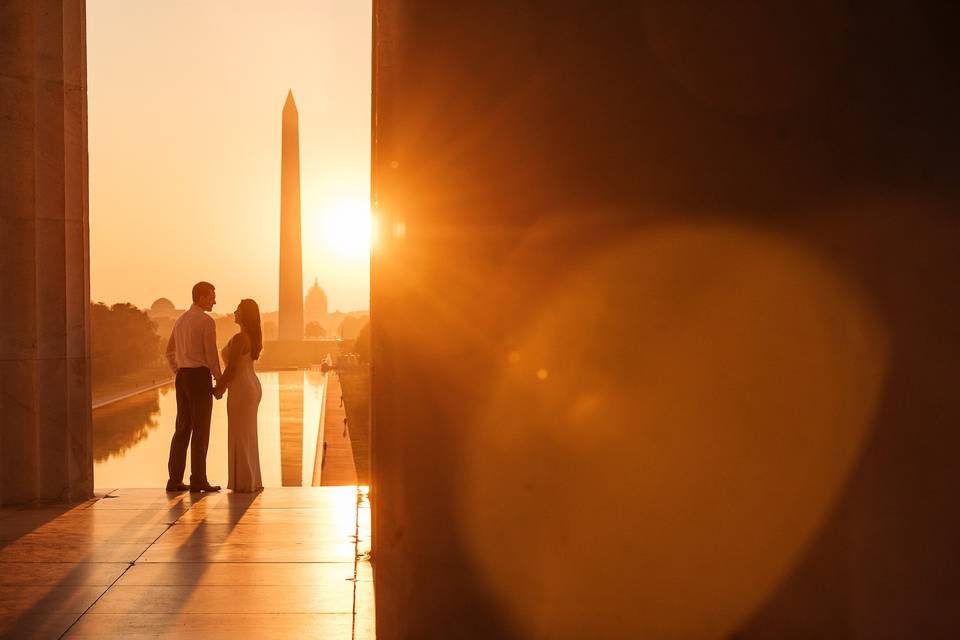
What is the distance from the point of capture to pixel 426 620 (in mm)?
4258

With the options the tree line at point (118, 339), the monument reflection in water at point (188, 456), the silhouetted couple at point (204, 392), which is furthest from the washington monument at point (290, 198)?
the silhouetted couple at point (204, 392)

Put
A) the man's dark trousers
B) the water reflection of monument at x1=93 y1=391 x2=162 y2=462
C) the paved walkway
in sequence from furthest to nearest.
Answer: the water reflection of monument at x1=93 y1=391 x2=162 y2=462
the paved walkway
the man's dark trousers

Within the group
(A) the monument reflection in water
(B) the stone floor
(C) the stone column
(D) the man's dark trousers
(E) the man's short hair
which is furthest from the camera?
(A) the monument reflection in water

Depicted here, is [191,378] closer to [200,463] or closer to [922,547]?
[200,463]

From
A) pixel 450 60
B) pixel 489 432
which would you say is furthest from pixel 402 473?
pixel 450 60

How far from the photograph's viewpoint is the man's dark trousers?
9.19 metres

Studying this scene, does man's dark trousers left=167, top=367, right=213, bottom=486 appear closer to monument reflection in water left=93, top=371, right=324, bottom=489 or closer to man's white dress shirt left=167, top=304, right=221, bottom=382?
man's white dress shirt left=167, top=304, right=221, bottom=382

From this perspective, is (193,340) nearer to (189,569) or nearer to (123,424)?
(189,569)

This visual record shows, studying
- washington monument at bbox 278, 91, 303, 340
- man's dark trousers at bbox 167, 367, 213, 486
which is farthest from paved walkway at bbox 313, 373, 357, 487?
washington monument at bbox 278, 91, 303, 340

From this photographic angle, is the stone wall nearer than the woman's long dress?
Yes

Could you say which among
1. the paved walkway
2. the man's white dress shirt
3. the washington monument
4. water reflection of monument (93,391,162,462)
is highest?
the washington monument

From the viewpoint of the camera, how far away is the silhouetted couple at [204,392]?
9133 mm

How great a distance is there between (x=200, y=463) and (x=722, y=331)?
6.34 m

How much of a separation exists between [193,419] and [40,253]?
2100 millimetres
